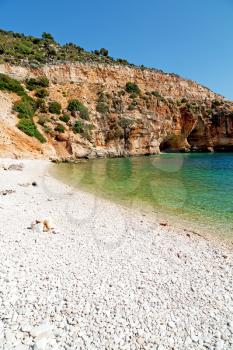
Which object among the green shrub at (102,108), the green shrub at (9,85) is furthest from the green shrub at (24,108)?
the green shrub at (102,108)

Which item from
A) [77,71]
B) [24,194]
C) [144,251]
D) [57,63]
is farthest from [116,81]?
[144,251]

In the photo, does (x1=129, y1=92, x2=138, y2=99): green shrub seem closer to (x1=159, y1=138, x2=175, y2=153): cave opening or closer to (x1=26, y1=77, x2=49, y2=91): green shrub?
(x1=159, y1=138, x2=175, y2=153): cave opening

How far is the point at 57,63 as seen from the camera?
42844mm

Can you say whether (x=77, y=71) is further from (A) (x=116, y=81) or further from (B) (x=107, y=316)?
(B) (x=107, y=316)

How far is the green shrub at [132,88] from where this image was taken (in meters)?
47.5

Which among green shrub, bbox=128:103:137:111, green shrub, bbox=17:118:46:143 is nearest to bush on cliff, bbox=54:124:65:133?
green shrub, bbox=17:118:46:143

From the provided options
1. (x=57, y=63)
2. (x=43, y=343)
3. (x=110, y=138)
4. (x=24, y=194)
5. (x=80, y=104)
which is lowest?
(x=43, y=343)

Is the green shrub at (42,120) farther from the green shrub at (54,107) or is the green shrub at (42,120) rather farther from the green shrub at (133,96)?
the green shrub at (133,96)

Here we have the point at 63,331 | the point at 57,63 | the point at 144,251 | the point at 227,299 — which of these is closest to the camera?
the point at 63,331

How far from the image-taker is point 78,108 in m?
38.2

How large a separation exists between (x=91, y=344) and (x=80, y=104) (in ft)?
127

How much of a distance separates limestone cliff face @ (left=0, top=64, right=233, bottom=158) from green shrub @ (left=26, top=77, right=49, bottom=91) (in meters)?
1.24

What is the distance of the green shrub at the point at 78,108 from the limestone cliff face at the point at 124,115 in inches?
47.0

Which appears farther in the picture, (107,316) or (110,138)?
(110,138)
